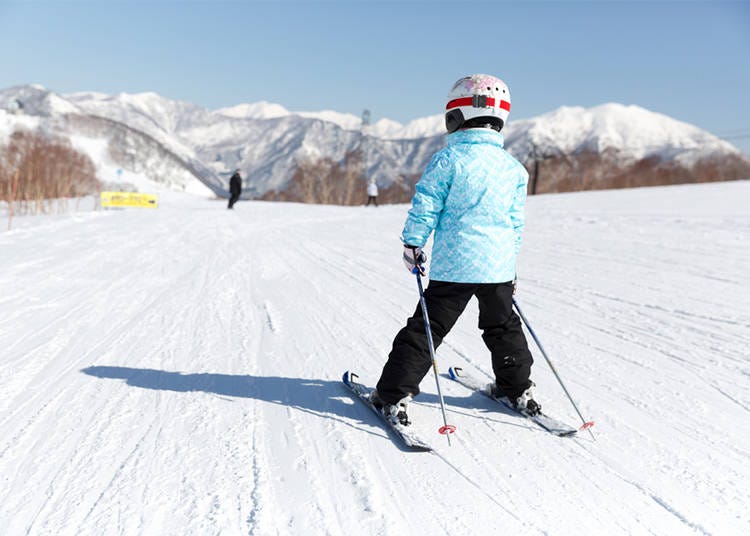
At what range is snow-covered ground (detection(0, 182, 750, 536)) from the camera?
2.02m

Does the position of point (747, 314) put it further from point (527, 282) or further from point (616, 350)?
point (527, 282)

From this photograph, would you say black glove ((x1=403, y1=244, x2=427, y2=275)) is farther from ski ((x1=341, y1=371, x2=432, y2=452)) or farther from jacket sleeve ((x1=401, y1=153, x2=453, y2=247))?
ski ((x1=341, y1=371, x2=432, y2=452))

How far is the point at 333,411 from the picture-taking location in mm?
2975

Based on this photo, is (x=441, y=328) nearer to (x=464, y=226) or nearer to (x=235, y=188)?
(x=464, y=226)

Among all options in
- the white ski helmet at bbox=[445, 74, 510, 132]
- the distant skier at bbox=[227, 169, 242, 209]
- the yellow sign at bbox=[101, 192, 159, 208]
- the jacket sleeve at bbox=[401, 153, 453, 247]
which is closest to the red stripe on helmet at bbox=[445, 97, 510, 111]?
the white ski helmet at bbox=[445, 74, 510, 132]

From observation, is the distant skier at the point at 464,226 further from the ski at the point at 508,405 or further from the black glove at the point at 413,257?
the ski at the point at 508,405

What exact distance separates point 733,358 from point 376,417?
2.79m

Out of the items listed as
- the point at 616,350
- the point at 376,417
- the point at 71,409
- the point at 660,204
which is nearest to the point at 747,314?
the point at 616,350

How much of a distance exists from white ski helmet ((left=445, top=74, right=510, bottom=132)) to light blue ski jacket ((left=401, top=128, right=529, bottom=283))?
0.07 metres

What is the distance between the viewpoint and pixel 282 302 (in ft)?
18.4

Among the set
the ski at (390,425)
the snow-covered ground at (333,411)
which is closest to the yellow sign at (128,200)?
the snow-covered ground at (333,411)

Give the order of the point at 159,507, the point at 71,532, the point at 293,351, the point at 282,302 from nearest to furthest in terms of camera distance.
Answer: the point at 71,532 → the point at 159,507 → the point at 293,351 → the point at 282,302

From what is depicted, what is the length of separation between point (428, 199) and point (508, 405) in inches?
52.7

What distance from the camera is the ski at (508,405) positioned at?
2.69m
